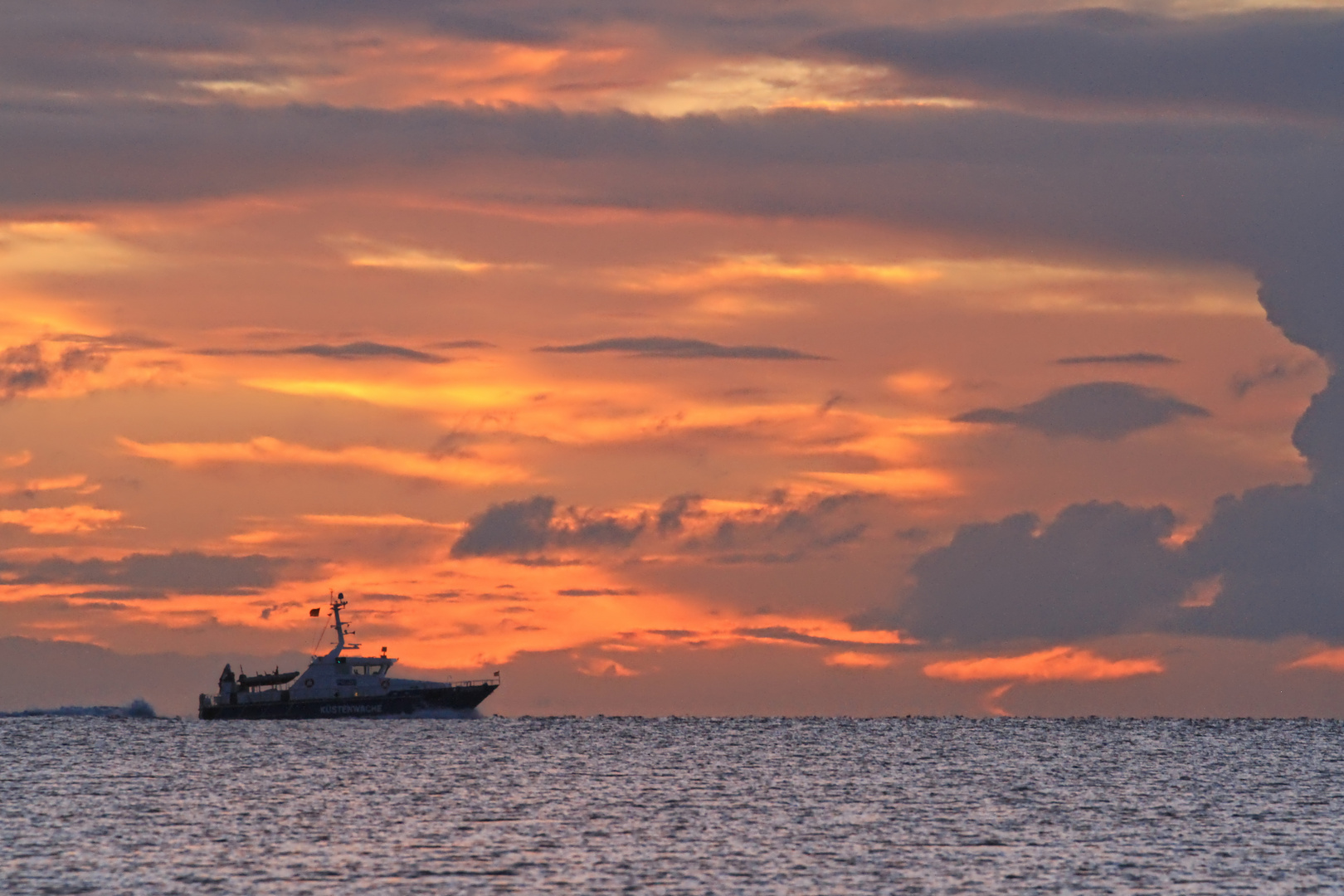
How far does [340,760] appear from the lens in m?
183

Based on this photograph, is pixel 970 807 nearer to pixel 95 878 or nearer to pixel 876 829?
pixel 876 829

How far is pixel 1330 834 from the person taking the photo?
10938cm

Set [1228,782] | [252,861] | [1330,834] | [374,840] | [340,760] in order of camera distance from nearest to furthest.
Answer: [252,861] → [374,840] → [1330,834] → [1228,782] → [340,760]

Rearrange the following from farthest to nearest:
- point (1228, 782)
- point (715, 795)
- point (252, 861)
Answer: point (1228, 782) < point (715, 795) < point (252, 861)

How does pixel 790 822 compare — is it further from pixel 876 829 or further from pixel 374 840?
pixel 374 840

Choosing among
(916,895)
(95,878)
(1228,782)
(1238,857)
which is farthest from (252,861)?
(1228,782)

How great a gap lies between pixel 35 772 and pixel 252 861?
8818 centimetres

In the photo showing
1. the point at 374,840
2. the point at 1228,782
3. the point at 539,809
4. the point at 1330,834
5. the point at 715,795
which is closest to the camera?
the point at 374,840

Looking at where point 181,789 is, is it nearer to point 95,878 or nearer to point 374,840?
point 374,840

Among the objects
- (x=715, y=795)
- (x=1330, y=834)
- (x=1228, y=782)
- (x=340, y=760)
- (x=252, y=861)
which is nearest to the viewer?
(x=252, y=861)

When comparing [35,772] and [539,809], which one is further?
[35,772]

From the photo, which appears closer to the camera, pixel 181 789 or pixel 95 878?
pixel 95 878

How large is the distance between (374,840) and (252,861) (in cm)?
1072

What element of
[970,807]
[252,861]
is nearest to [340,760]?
[970,807]
